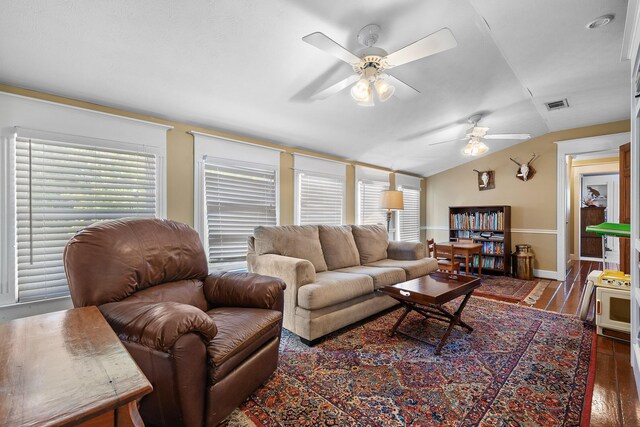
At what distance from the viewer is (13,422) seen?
0.61m

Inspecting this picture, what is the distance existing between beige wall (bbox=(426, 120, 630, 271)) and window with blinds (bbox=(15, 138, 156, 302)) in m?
5.56

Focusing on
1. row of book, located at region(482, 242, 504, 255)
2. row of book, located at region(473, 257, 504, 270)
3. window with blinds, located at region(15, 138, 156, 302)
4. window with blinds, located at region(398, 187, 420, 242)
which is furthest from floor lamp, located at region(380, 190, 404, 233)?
window with blinds, located at region(15, 138, 156, 302)

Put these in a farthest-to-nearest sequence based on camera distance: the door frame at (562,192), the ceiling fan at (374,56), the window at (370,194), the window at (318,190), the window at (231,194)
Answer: the window at (370,194), the door frame at (562,192), the window at (318,190), the window at (231,194), the ceiling fan at (374,56)

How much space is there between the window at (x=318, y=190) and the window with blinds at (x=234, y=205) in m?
0.46

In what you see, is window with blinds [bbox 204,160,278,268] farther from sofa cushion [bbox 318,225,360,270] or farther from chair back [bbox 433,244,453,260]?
chair back [bbox 433,244,453,260]

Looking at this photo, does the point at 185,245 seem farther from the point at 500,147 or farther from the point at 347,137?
the point at 500,147

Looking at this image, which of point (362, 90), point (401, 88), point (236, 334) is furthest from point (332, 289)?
point (401, 88)

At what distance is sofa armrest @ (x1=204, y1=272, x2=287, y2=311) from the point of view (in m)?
2.01

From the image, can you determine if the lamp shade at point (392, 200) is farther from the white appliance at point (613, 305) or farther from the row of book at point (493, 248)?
the white appliance at point (613, 305)

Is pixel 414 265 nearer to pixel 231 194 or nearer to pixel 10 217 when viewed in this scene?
pixel 231 194

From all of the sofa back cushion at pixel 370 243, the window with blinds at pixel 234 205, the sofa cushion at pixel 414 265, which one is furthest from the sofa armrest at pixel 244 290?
the sofa back cushion at pixel 370 243

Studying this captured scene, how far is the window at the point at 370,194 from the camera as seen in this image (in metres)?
5.01

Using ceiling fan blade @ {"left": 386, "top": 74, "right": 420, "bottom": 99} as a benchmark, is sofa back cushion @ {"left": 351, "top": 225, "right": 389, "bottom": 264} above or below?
below

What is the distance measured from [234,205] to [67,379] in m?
2.67
